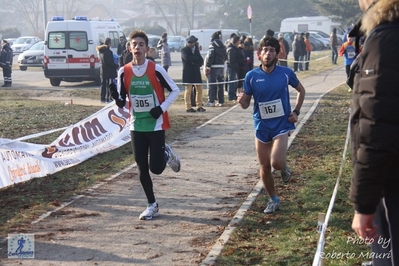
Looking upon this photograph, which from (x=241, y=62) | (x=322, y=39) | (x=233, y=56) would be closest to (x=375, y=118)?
(x=233, y=56)

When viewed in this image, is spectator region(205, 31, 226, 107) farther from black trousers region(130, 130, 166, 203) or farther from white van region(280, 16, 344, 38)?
white van region(280, 16, 344, 38)

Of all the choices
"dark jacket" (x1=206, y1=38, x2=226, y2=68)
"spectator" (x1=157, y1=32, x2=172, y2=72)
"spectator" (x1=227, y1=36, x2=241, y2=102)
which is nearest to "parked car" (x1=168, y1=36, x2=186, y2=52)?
"spectator" (x1=157, y1=32, x2=172, y2=72)

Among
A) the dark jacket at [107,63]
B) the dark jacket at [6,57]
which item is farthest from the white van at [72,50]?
the dark jacket at [107,63]

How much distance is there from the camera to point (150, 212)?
758 centimetres

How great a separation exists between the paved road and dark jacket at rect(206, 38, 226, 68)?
7330 millimetres

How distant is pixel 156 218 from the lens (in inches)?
301

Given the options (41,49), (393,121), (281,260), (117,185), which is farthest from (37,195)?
(41,49)

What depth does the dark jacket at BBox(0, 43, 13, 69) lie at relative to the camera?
2812 cm

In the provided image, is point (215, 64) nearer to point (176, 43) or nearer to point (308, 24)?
point (176, 43)

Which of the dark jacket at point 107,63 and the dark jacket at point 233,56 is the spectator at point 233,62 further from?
the dark jacket at point 107,63

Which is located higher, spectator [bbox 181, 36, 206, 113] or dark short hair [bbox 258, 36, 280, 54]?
dark short hair [bbox 258, 36, 280, 54]

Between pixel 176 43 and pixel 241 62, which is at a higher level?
pixel 241 62

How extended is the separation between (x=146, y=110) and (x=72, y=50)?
62.0 ft

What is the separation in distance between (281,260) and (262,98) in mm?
2135
